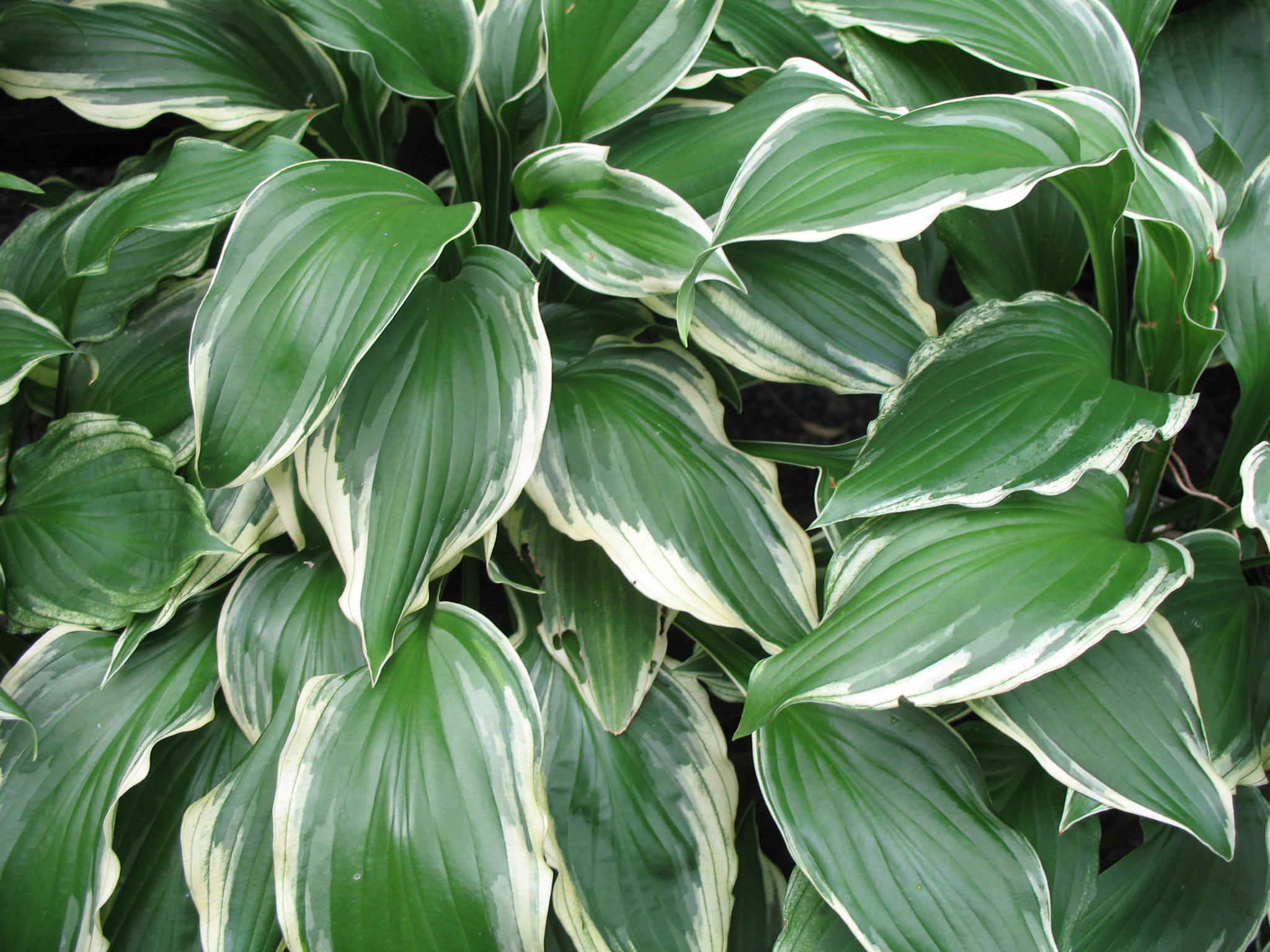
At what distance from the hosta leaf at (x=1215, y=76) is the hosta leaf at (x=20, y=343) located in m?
1.18

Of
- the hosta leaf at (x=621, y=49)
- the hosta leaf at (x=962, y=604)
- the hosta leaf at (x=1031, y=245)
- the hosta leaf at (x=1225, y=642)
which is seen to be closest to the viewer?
the hosta leaf at (x=962, y=604)

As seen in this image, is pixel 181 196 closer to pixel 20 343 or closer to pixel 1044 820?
pixel 20 343

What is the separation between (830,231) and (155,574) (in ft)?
2.07

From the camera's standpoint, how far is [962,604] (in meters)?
0.65

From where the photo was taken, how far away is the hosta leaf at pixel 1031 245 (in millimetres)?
940

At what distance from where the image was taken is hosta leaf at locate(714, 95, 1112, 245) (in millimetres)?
642

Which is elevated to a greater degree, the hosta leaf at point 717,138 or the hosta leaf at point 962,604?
the hosta leaf at point 717,138

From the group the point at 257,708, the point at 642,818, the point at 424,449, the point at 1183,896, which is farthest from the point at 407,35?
the point at 1183,896

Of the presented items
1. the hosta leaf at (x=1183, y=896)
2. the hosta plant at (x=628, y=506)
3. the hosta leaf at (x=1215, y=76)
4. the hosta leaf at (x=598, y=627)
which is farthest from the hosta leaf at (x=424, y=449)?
the hosta leaf at (x=1215, y=76)

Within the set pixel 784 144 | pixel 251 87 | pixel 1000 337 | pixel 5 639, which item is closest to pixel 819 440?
pixel 1000 337

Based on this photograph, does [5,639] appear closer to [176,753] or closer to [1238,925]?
[176,753]

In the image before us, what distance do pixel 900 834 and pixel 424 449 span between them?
50cm

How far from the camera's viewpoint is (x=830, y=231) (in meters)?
0.64

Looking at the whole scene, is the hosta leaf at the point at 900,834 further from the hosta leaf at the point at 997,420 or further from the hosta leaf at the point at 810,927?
the hosta leaf at the point at 997,420
